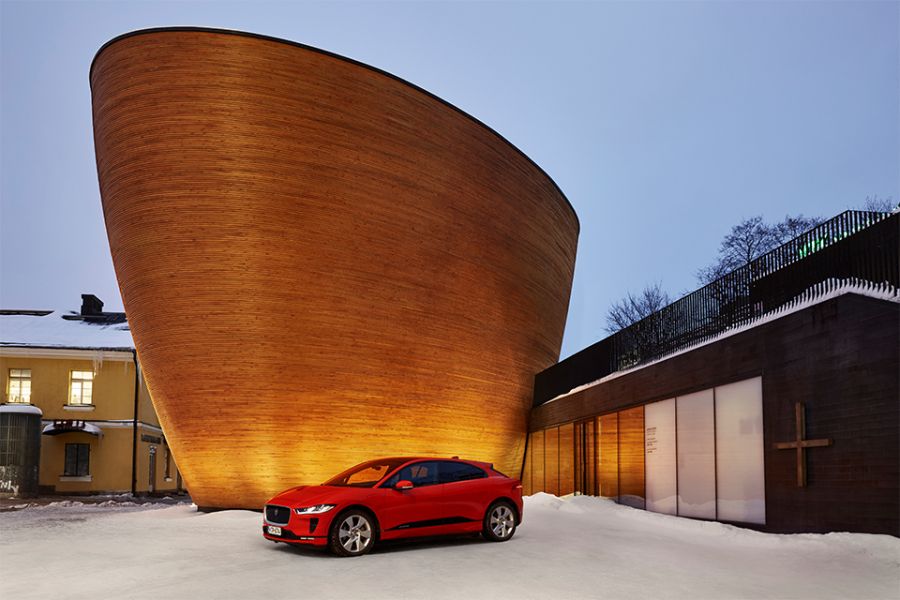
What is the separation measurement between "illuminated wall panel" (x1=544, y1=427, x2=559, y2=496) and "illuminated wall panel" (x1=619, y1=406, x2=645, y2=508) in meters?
5.13

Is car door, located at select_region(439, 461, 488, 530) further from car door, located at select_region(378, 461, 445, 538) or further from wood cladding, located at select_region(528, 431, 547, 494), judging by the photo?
wood cladding, located at select_region(528, 431, 547, 494)

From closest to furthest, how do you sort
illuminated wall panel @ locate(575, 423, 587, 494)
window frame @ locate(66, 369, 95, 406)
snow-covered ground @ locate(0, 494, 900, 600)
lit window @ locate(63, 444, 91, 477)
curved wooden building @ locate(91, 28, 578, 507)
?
snow-covered ground @ locate(0, 494, 900, 600), curved wooden building @ locate(91, 28, 578, 507), illuminated wall panel @ locate(575, 423, 587, 494), lit window @ locate(63, 444, 91, 477), window frame @ locate(66, 369, 95, 406)

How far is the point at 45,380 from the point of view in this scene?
36719mm

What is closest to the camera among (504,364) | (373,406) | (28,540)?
(28,540)

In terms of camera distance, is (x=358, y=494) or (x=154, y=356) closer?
(x=358, y=494)

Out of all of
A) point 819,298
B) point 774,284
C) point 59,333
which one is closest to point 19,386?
point 59,333

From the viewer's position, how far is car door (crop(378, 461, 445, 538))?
10859 millimetres

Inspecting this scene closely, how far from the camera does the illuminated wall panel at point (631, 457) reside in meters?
17.8

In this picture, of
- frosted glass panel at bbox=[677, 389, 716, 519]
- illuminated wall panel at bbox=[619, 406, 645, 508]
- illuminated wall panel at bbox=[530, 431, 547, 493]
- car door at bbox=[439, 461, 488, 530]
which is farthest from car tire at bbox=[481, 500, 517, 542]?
illuminated wall panel at bbox=[530, 431, 547, 493]

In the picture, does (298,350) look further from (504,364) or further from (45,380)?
(45,380)

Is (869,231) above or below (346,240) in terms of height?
below

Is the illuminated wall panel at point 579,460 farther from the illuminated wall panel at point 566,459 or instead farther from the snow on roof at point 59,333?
the snow on roof at point 59,333

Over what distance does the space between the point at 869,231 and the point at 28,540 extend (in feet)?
47.0

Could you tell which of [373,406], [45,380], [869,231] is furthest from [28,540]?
[45,380]
